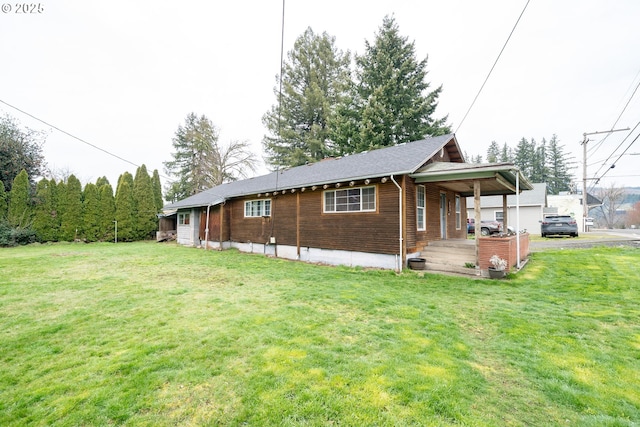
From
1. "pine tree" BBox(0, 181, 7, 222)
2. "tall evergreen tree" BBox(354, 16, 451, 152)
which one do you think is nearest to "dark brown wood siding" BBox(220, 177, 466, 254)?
"tall evergreen tree" BBox(354, 16, 451, 152)

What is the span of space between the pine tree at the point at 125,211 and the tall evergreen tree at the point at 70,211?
2.11m

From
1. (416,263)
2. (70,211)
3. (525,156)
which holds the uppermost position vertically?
(525,156)

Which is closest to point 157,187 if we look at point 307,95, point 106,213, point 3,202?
point 106,213

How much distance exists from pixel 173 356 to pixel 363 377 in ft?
7.06

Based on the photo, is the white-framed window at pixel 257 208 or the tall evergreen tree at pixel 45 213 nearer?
the white-framed window at pixel 257 208

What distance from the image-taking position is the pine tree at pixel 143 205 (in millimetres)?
20609

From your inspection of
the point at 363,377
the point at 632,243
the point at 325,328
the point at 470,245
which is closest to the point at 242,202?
the point at 470,245

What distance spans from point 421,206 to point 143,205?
20247 millimetres

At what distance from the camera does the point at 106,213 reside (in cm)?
1927

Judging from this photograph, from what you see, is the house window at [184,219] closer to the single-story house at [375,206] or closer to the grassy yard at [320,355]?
the single-story house at [375,206]

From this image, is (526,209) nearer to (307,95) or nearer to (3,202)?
(307,95)

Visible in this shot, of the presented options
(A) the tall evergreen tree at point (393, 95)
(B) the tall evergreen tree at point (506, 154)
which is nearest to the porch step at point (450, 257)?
(A) the tall evergreen tree at point (393, 95)

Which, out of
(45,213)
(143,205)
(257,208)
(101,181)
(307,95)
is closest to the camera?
(257,208)

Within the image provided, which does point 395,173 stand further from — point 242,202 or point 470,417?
point 242,202
